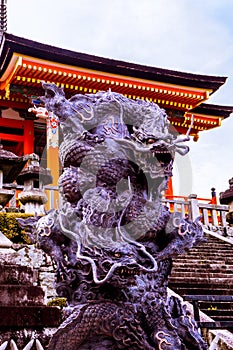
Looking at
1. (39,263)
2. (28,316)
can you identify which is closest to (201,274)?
(39,263)

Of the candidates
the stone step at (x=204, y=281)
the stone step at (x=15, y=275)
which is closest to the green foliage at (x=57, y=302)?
the stone step at (x=15, y=275)

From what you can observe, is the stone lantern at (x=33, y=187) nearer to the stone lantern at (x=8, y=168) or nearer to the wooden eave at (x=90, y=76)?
the stone lantern at (x=8, y=168)

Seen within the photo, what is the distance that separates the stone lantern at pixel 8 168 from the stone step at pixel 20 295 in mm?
2830

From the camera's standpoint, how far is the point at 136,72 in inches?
519

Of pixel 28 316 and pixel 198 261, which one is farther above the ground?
pixel 198 261

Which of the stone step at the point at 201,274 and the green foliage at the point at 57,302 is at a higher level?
the stone step at the point at 201,274

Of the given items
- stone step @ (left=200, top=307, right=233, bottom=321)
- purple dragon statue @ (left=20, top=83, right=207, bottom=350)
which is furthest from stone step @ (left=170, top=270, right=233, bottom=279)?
purple dragon statue @ (left=20, top=83, right=207, bottom=350)

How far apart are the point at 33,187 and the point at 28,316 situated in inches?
174

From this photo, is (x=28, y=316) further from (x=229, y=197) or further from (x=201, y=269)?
(x=229, y=197)

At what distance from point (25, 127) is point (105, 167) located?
12.3 meters

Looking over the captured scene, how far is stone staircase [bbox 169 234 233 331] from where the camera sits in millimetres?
6354

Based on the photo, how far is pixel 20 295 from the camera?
4.26 meters

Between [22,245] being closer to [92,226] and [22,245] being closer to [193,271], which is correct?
[193,271]

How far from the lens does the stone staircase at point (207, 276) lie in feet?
20.8
